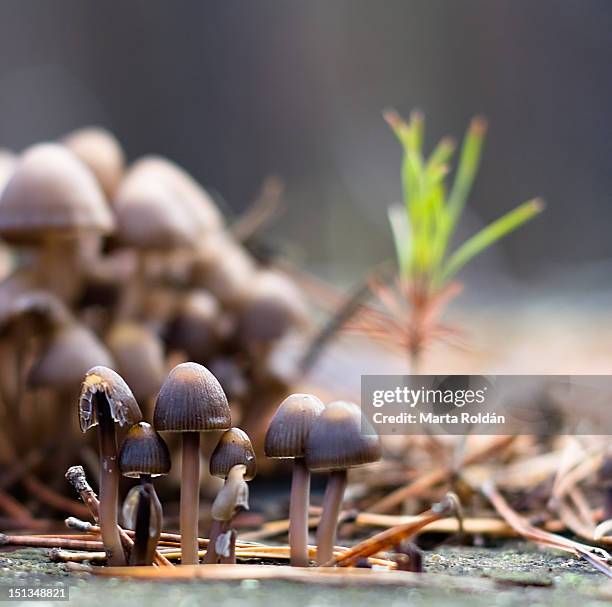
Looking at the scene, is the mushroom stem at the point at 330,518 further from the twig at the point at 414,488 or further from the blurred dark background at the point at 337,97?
the blurred dark background at the point at 337,97

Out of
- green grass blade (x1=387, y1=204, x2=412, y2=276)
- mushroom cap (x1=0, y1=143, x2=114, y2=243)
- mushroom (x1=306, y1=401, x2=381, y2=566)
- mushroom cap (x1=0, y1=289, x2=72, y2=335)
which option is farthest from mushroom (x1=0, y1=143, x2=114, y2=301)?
mushroom (x1=306, y1=401, x2=381, y2=566)

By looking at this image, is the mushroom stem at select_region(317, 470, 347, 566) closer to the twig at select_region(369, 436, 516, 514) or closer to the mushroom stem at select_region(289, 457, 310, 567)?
the mushroom stem at select_region(289, 457, 310, 567)

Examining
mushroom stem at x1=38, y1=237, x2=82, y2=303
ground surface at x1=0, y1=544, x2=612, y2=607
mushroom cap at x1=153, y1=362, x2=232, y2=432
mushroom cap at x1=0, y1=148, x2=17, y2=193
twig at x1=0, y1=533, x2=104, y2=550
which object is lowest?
ground surface at x1=0, y1=544, x2=612, y2=607

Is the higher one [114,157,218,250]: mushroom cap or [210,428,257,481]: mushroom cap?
[114,157,218,250]: mushroom cap

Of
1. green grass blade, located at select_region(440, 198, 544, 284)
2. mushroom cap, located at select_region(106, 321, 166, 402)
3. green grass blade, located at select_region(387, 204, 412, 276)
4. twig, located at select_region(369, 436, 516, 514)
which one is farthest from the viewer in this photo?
mushroom cap, located at select_region(106, 321, 166, 402)

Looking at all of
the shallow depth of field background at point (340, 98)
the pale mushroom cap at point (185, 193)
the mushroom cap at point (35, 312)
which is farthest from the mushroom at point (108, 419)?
the shallow depth of field background at point (340, 98)

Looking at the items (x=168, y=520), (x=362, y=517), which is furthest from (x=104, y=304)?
(x=362, y=517)

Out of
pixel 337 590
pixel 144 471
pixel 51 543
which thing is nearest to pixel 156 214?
pixel 51 543

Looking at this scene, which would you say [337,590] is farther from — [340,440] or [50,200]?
[50,200]
